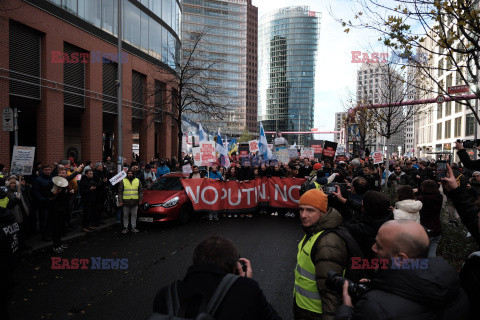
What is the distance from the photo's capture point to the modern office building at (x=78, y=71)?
48.7 feet

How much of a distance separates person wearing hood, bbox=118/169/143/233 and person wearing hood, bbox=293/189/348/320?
7.24 meters

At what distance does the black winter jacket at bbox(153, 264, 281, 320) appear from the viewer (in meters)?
1.59

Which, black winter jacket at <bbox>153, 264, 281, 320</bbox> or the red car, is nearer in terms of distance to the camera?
black winter jacket at <bbox>153, 264, 281, 320</bbox>

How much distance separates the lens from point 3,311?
123 inches

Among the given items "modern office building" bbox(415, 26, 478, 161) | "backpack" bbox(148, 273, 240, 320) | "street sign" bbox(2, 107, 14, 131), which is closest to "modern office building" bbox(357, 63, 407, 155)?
"backpack" bbox(148, 273, 240, 320)

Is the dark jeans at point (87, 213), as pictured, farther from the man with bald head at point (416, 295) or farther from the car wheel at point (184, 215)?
the man with bald head at point (416, 295)

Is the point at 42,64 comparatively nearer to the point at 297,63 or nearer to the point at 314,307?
the point at 314,307

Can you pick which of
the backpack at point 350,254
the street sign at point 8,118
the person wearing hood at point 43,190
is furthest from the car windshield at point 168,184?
the backpack at point 350,254

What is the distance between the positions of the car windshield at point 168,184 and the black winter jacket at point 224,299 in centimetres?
905

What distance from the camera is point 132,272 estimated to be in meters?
6.03

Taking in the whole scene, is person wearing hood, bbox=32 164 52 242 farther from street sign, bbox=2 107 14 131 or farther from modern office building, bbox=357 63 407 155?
modern office building, bbox=357 63 407 155

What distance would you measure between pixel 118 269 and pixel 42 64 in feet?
45.8

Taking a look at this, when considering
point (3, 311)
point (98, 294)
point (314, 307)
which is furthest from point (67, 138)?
point (314, 307)

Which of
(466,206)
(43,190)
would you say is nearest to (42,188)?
(43,190)
